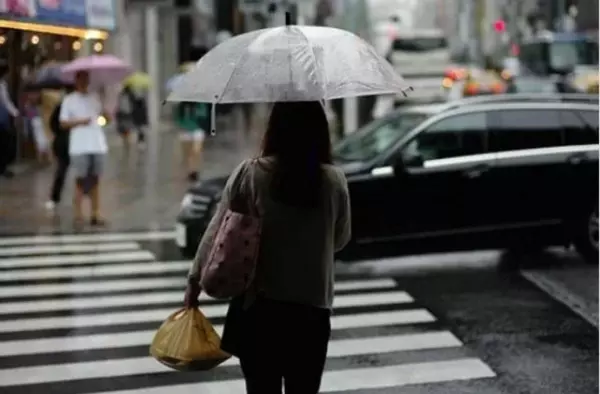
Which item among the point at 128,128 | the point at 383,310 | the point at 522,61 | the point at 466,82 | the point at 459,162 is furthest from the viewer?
the point at 522,61

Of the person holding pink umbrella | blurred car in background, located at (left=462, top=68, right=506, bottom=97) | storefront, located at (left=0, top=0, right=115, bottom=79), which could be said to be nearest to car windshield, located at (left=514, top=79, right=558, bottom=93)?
blurred car in background, located at (left=462, top=68, right=506, bottom=97)

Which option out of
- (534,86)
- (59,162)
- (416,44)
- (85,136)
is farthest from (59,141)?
(416,44)

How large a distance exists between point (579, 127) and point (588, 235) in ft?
3.56

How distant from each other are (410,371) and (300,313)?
3025 millimetres

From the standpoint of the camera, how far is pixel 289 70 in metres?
4.32

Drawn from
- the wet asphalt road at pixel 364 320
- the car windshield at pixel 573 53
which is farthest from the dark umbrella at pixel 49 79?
the car windshield at pixel 573 53

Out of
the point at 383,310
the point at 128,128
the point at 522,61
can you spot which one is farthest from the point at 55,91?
the point at 522,61

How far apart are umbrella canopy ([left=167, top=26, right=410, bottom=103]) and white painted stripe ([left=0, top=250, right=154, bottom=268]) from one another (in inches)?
273

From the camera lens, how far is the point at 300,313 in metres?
4.18

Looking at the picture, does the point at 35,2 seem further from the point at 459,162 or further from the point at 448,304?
the point at 448,304

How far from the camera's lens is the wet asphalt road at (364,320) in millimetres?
6840

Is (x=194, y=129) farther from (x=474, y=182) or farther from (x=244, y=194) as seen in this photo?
(x=244, y=194)

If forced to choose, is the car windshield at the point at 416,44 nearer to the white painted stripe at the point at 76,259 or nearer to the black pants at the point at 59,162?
the black pants at the point at 59,162

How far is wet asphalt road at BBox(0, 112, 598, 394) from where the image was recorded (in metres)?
6.84
